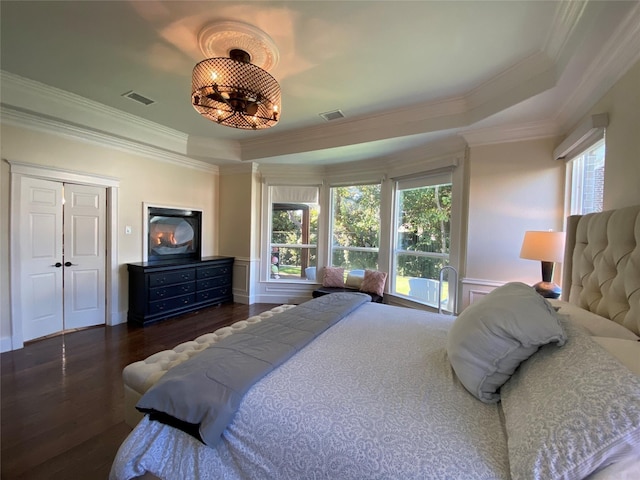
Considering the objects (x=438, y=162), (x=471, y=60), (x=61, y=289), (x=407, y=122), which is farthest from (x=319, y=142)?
(x=61, y=289)

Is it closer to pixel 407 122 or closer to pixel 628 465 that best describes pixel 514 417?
pixel 628 465

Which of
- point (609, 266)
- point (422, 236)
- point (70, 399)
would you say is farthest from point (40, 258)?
point (609, 266)

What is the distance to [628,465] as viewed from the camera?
684 mm

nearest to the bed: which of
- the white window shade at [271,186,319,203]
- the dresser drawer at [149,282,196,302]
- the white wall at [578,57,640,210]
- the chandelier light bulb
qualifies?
the white wall at [578,57,640,210]

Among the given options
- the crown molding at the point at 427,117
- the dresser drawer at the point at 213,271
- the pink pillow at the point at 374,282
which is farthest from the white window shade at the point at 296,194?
the pink pillow at the point at 374,282

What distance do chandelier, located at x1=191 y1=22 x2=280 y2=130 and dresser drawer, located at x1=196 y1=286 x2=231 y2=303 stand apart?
3119mm

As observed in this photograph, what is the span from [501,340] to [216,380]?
1.20m

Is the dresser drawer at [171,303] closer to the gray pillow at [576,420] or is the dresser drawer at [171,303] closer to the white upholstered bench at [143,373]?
the white upholstered bench at [143,373]

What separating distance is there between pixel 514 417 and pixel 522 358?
27 cm

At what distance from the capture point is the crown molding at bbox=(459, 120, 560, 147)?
109 inches

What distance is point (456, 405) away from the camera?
3.59 ft

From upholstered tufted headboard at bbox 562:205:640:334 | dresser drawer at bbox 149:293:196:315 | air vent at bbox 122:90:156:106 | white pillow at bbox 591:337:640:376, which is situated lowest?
dresser drawer at bbox 149:293:196:315

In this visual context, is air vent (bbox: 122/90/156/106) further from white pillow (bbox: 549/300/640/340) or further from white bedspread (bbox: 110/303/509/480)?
white pillow (bbox: 549/300/640/340)

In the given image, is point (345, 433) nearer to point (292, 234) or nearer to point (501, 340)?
point (501, 340)
